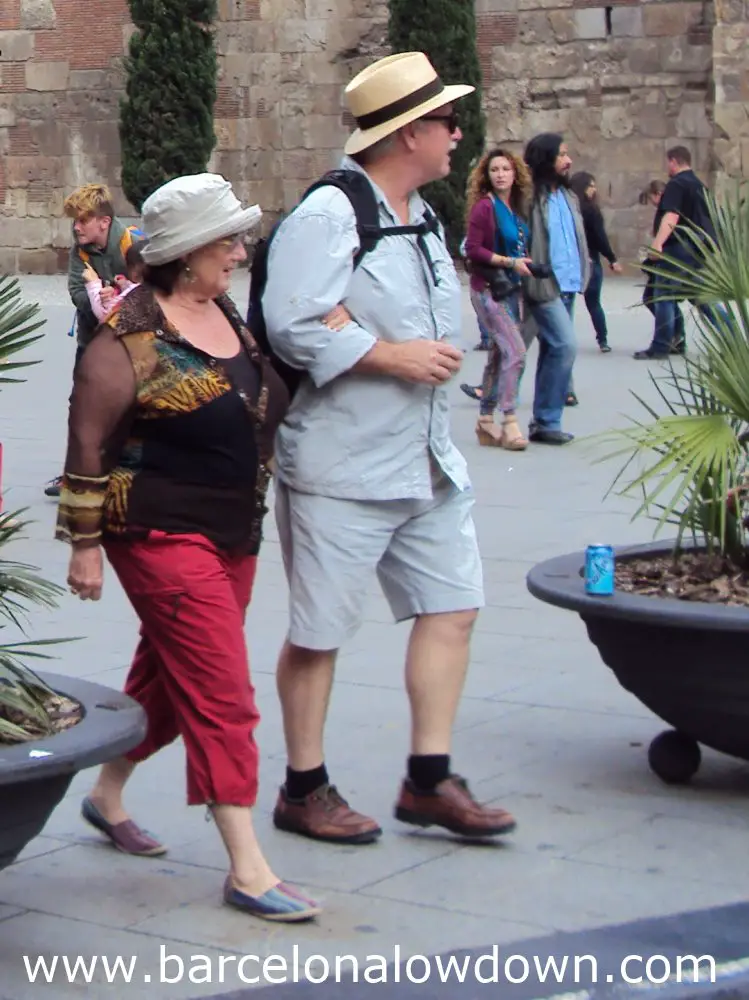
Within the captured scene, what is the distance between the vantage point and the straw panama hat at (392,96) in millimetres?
4766

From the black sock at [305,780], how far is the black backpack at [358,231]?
3.09 feet

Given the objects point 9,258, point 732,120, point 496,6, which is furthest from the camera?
point 9,258

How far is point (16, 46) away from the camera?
2806 cm

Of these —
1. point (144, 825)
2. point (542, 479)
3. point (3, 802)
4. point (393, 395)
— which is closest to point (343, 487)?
point (393, 395)

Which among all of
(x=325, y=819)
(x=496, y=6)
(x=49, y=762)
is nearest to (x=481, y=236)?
(x=325, y=819)

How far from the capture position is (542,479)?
34.7 ft

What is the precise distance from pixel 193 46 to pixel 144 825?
2074 cm

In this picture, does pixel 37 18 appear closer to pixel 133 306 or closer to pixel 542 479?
pixel 542 479

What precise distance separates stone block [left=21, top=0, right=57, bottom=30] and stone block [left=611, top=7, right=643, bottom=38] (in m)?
8.32

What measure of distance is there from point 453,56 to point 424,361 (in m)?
19.8

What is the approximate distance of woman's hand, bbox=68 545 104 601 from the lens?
4258 mm

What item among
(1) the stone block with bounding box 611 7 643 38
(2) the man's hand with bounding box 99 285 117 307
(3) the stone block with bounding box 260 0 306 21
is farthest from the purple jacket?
(3) the stone block with bounding box 260 0 306 21

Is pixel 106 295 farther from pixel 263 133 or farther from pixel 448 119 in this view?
pixel 263 133

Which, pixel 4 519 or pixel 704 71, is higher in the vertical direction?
Result: pixel 704 71
